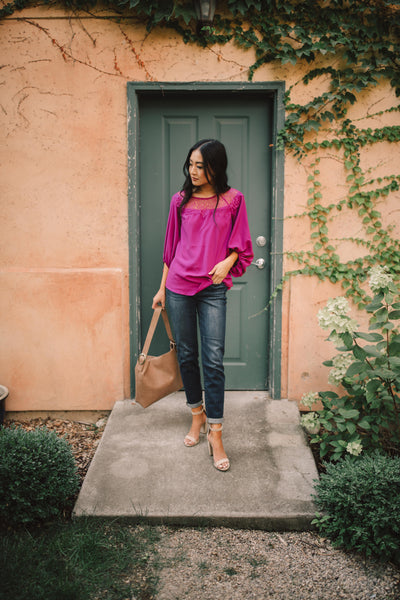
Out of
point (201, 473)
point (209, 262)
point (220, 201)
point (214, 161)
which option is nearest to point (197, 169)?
point (214, 161)

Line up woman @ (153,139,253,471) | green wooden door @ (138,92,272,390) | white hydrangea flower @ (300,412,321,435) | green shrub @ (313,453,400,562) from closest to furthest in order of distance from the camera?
green shrub @ (313,453,400,562)
woman @ (153,139,253,471)
white hydrangea flower @ (300,412,321,435)
green wooden door @ (138,92,272,390)

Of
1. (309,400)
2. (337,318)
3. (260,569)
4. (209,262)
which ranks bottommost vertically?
(260,569)

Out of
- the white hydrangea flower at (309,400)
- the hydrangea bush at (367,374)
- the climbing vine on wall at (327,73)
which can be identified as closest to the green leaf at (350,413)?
the hydrangea bush at (367,374)

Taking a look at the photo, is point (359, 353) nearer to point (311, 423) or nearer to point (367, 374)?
point (367, 374)

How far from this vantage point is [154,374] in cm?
301

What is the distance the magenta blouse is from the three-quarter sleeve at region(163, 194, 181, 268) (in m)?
0.07

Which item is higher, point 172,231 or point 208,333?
point 172,231

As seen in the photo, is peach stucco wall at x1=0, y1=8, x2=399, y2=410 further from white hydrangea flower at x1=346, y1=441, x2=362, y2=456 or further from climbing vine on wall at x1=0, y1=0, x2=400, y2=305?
white hydrangea flower at x1=346, y1=441, x2=362, y2=456

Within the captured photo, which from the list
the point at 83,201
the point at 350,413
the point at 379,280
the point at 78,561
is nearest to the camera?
the point at 78,561

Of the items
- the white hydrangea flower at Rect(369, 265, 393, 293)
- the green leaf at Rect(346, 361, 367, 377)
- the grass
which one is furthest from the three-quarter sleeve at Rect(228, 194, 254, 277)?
the grass

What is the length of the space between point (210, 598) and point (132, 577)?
0.38m

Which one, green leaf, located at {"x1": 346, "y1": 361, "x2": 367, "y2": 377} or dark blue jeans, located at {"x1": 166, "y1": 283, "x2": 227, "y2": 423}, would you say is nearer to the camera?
green leaf, located at {"x1": 346, "y1": 361, "x2": 367, "y2": 377}

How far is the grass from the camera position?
1.98 m

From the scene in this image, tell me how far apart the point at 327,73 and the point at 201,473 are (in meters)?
2.99
